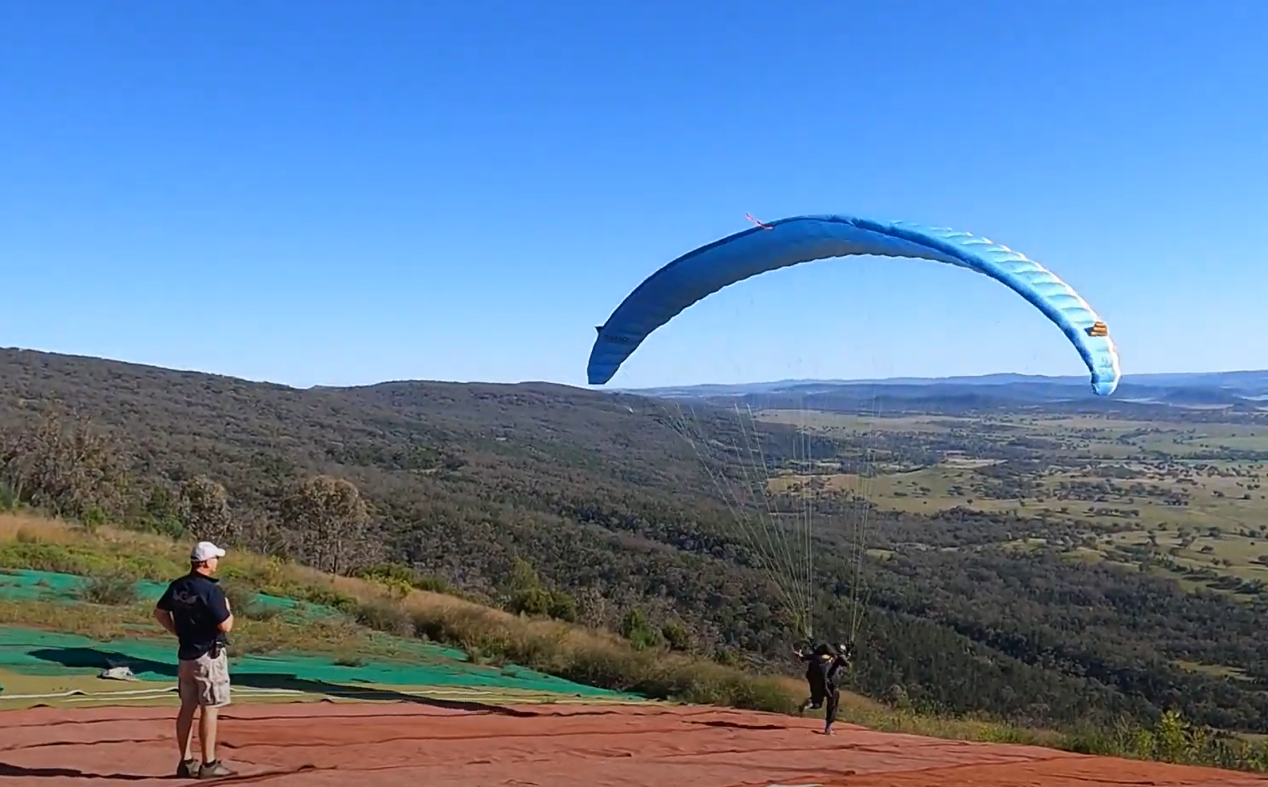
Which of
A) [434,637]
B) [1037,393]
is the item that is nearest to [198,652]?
[434,637]

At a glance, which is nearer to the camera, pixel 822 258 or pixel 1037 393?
pixel 822 258

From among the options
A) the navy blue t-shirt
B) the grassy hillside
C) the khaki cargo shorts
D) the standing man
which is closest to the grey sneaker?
the standing man

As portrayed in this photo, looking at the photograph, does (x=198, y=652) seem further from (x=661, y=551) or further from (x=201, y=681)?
(x=661, y=551)

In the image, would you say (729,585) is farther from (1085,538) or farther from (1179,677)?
(1085,538)

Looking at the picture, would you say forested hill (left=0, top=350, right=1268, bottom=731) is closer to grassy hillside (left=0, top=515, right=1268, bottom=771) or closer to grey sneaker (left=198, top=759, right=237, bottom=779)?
grassy hillside (left=0, top=515, right=1268, bottom=771)

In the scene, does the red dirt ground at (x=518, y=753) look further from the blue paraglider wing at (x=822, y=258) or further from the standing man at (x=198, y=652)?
the blue paraglider wing at (x=822, y=258)
